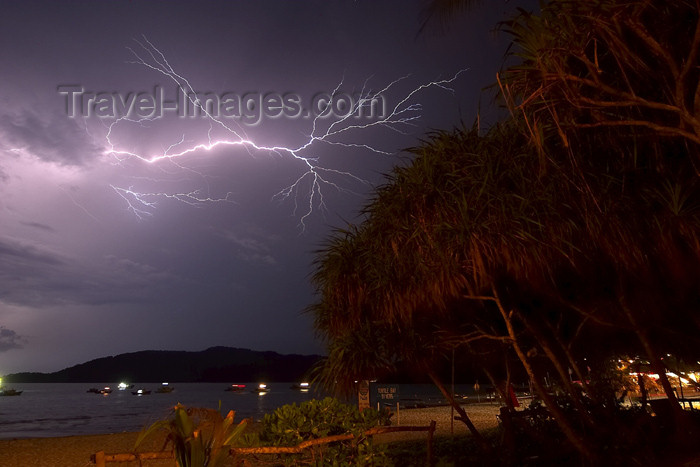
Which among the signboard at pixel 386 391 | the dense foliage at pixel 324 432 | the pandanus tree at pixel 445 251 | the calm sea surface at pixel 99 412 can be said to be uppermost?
the pandanus tree at pixel 445 251

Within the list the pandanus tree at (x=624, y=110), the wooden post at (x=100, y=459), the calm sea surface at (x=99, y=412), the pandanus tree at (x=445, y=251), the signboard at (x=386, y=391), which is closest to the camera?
the pandanus tree at (x=624, y=110)

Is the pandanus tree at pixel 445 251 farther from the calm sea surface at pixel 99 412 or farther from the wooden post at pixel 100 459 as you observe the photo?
the wooden post at pixel 100 459

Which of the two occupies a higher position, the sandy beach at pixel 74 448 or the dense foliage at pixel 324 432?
the dense foliage at pixel 324 432

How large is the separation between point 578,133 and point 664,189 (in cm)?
96

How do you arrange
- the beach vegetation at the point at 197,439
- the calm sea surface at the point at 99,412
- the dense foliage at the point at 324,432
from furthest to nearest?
the calm sea surface at the point at 99,412, the dense foliage at the point at 324,432, the beach vegetation at the point at 197,439

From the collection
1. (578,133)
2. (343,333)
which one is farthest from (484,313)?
(578,133)

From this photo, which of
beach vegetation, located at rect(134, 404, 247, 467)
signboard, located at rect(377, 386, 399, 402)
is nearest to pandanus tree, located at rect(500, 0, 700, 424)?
beach vegetation, located at rect(134, 404, 247, 467)

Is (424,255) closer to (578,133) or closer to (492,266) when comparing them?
(492,266)

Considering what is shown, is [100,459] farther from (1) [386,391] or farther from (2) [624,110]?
(1) [386,391]

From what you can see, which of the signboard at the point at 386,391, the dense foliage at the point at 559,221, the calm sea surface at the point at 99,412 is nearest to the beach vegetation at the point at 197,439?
the calm sea surface at the point at 99,412

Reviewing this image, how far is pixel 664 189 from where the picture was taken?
496 cm

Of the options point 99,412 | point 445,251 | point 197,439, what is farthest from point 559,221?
point 99,412

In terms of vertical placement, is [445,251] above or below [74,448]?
above

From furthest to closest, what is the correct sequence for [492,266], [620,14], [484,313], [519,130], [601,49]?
[484,313] < [492,266] < [519,130] < [601,49] < [620,14]
